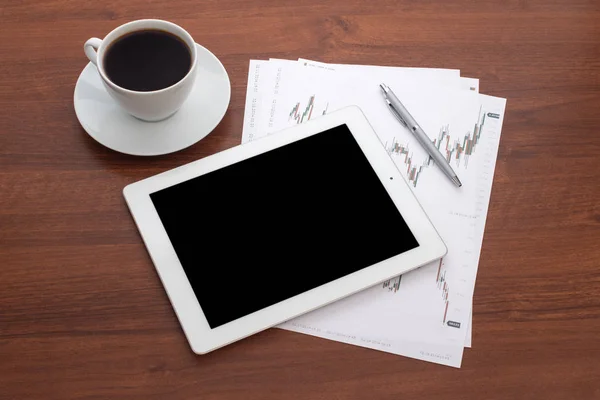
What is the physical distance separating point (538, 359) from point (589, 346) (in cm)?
7

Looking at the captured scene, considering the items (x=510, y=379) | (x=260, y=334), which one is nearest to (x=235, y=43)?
(x=260, y=334)

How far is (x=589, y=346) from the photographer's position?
2.73 feet

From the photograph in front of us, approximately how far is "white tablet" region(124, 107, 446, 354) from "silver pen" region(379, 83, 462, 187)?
0.06 metres

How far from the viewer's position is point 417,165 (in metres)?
0.93

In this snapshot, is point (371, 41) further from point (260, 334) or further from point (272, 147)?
point (260, 334)

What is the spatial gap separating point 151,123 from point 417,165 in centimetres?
37

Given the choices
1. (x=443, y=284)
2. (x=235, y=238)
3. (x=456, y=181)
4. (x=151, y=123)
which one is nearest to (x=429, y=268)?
(x=443, y=284)

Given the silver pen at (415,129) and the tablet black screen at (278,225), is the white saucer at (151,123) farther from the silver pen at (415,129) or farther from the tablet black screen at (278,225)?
the silver pen at (415,129)

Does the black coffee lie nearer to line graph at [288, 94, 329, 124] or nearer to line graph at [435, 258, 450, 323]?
Result: line graph at [288, 94, 329, 124]

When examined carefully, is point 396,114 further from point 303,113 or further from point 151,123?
point 151,123

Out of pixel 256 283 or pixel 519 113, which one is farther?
pixel 519 113

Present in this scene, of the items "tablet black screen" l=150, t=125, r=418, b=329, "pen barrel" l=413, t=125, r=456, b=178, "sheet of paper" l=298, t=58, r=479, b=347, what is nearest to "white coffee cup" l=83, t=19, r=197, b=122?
"tablet black screen" l=150, t=125, r=418, b=329

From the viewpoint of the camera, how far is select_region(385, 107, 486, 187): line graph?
93 centimetres

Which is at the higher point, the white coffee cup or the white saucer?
the white coffee cup
